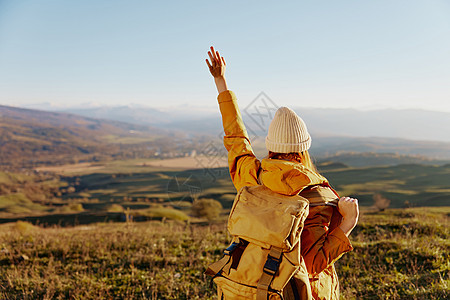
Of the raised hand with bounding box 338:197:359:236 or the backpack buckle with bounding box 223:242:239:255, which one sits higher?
the raised hand with bounding box 338:197:359:236

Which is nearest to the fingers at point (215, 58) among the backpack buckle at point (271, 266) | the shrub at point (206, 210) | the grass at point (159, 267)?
the backpack buckle at point (271, 266)

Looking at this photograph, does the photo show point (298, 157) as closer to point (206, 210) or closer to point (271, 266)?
point (271, 266)

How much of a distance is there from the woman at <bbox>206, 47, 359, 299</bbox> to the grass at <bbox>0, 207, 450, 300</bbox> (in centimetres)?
304

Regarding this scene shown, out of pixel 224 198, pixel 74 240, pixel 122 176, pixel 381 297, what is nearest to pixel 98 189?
pixel 122 176

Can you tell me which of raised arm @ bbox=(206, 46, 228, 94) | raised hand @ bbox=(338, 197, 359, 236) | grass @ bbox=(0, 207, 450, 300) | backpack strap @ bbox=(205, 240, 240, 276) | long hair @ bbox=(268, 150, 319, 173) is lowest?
grass @ bbox=(0, 207, 450, 300)

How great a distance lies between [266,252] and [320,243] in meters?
0.44

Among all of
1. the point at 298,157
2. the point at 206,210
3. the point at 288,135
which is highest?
the point at 288,135

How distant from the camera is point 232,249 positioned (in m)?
2.04

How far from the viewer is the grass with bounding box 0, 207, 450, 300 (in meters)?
4.79

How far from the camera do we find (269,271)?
1819 mm

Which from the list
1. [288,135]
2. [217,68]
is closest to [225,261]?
[288,135]

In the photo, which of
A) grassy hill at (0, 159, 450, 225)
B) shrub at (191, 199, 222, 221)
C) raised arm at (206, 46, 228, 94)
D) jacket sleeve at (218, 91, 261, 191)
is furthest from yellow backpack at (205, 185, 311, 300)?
shrub at (191, 199, 222, 221)

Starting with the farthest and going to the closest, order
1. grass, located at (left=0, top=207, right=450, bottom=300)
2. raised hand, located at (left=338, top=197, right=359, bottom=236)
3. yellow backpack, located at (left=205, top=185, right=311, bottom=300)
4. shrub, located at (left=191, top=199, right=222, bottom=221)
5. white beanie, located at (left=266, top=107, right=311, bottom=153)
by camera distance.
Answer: shrub, located at (left=191, top=199, right=222, bottom=221), grass, located at (left=0, top=207, right=450, bottom=300), white beanie, located at (left=266, top=107, right=311, bottom=153), raised hand, located at (left=338, top=197, right=359, bottom=236), yellow backpack, located at (left=205, top=185, right=311, bottom=300)

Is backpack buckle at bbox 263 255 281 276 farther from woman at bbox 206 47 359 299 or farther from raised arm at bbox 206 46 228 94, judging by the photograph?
raised arm at bbox 206 46 228 94
